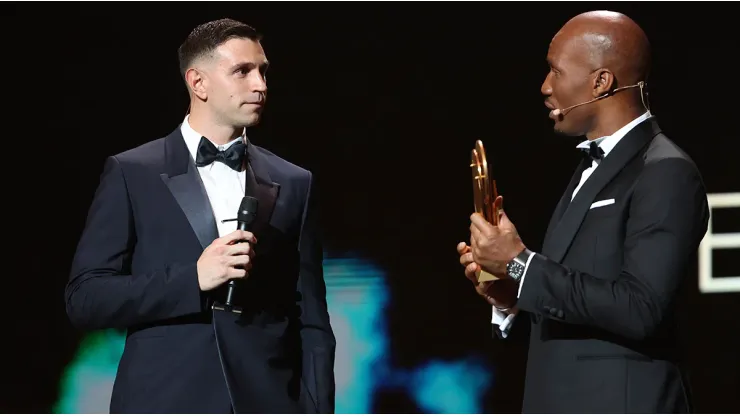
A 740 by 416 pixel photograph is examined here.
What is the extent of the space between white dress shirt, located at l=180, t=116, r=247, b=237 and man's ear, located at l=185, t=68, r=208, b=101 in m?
0.09

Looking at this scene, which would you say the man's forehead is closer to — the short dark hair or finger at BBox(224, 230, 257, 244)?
the short dark hair

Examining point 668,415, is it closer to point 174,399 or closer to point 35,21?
point 174,399

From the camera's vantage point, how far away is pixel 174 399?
249 cm

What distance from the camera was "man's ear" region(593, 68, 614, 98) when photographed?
246cm

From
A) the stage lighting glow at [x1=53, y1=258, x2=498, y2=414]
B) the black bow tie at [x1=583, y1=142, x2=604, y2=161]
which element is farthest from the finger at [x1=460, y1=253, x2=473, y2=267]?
the stage lighting glow at [x1=53, y1=258, x2=498, y2=414]

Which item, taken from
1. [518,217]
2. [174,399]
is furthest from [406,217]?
[174,399]

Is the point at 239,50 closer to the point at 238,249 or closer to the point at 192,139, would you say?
the point at 192,139

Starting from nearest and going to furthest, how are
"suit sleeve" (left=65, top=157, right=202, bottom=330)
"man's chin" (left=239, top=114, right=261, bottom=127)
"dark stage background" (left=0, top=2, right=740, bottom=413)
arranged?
"suit sleeve" (left=65, top=157, right=202, bottom=330)
"man's chin" (left=239, top=114, right=261, bottom=127)
"dark stage background" (left=0, top=2, right=740, bottom=413)

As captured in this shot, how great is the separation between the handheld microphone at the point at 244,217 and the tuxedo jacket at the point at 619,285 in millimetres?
628

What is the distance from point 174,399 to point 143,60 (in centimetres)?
195

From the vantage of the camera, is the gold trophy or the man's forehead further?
the man's forehead

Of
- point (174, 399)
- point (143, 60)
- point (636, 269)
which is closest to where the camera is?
point (636, 269)

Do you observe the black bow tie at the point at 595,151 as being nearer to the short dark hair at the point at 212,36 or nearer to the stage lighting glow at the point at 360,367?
the short dark hair at the point at 212,36

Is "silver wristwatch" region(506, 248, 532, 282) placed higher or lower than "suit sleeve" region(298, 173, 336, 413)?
higher
